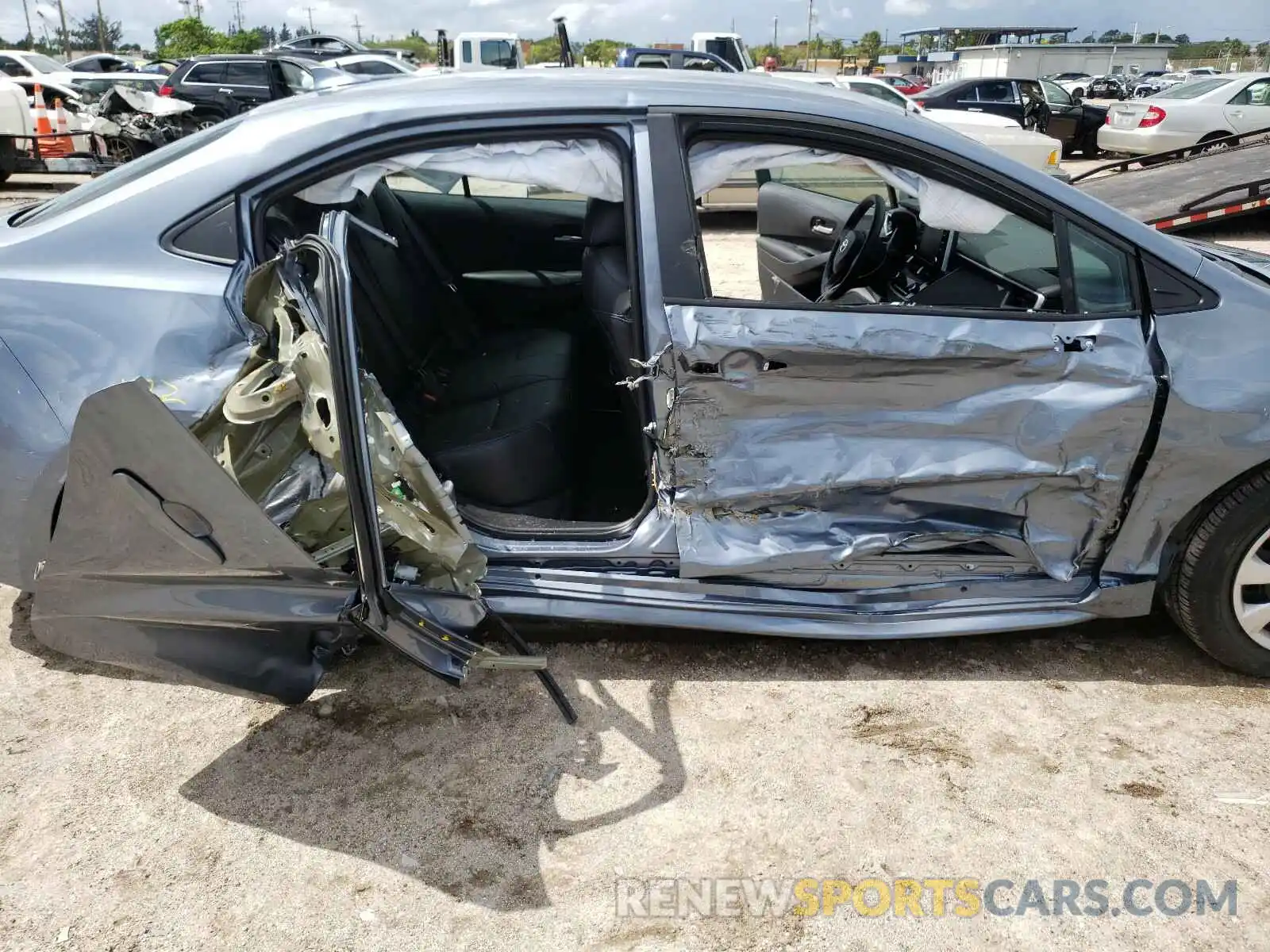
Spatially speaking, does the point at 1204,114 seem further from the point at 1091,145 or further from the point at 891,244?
the point at 891,244

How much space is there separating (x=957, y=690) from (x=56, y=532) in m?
2.28

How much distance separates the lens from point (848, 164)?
2.48 meters

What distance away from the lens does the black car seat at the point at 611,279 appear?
246 centimetres

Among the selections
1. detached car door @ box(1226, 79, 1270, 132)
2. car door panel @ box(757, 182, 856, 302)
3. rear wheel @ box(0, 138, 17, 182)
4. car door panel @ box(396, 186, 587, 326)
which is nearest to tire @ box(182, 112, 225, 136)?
rear wheel @ box(0, 138, 17, 182)

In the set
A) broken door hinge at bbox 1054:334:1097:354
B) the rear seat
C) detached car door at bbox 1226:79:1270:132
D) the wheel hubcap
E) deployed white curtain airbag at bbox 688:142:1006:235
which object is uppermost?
detached car door at bbox 1226:79:1270:132

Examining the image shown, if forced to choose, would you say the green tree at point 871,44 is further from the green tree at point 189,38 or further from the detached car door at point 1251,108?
the detached car door at point 1251,108

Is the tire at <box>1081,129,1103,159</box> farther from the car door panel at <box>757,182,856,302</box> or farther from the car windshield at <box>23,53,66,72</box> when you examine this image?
the car windshield at <box>23,53,66,72</box>

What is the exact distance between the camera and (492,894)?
1.97m

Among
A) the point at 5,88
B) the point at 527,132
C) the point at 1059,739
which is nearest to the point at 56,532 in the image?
the point at 527,132

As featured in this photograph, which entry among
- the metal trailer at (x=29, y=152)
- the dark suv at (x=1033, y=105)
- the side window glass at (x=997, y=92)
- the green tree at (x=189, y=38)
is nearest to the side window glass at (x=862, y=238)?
the metal trailer at (x=29, y=152)

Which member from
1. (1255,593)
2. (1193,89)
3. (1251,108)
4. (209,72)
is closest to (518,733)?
(1255,593)

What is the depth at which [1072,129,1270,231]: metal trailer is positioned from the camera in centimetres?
708

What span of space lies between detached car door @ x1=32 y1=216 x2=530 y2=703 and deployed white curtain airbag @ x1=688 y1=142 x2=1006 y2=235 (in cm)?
98

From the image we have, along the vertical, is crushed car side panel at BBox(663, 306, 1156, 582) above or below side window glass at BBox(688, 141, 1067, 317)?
below
